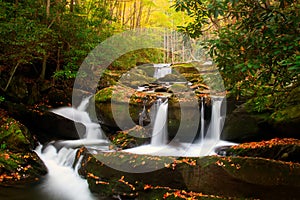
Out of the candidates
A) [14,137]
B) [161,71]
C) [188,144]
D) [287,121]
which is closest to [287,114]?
[287,121]

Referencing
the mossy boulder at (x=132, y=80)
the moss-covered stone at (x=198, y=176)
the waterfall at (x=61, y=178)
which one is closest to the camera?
the moss-covered stone at (x=198, y=176)

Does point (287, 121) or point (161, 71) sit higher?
point (161, 71)

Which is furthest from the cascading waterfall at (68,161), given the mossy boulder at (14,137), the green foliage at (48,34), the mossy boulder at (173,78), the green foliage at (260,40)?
the mossy boulder at (173,78)

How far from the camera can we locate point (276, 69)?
3.24 meters

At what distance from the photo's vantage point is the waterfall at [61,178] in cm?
583

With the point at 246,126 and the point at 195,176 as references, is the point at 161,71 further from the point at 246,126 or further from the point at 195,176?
the point at 195,176

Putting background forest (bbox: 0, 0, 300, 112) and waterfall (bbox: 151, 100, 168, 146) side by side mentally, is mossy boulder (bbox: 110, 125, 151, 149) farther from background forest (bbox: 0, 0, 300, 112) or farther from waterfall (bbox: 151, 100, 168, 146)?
background forest (bbox: 0, 0, 300, 112)

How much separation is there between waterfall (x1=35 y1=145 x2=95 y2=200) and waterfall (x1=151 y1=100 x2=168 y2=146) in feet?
8.38

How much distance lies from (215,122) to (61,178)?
4.86m

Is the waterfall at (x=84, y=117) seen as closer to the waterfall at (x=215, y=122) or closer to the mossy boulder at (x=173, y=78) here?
the waterfall at (x=215, y=122)

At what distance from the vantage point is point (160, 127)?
28.8 ft

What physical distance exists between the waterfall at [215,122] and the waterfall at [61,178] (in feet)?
13.5

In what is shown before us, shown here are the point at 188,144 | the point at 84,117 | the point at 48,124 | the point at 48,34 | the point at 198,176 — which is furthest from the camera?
the point at 84,117

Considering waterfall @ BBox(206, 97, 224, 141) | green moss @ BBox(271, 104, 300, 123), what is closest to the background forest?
green moss @ BBox(271, 104, 300, 123)
